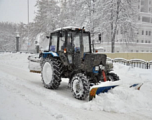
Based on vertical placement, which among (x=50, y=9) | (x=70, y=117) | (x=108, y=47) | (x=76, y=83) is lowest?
(x=70, y=117)

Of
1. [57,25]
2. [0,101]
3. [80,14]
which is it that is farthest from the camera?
[57,25]

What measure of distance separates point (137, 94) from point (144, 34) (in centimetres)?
4272

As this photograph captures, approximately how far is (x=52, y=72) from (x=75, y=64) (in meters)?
0.92

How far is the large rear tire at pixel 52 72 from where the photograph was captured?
6129 mm

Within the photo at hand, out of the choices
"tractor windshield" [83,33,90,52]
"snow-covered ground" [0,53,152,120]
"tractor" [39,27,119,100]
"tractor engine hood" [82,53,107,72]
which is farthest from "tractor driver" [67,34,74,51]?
"snow-covered ground" [0,53,152,120]

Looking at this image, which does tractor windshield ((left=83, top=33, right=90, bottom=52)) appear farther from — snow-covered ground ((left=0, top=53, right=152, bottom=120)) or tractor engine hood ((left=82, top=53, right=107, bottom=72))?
snow-covered ground ((left=0, top=53, right=152, bottom=120))

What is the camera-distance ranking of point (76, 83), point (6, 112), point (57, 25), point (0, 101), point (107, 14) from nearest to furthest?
point (6, 112)
point (0, 101)
point (76, 83)
point (107, 14)
point (57, 25)

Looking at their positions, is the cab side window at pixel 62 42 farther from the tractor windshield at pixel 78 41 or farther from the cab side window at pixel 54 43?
the tractor windshield at pixel 78 41

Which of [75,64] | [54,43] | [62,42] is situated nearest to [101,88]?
[75,64]

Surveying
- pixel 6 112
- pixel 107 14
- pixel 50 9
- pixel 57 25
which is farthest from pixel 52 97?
pixel 50 9

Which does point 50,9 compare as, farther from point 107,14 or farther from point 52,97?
point 52,97

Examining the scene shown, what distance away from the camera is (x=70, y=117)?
12.5ft

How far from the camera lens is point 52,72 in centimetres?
619

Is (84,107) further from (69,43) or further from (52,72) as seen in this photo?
(69,43)
